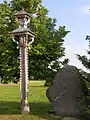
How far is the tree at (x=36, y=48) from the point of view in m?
38.0

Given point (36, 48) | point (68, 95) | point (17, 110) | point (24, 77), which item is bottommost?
point (17, 110)

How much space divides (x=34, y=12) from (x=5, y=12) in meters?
3.28

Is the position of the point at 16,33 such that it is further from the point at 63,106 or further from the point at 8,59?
the point at 8,59

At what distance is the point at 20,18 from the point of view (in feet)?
46.1

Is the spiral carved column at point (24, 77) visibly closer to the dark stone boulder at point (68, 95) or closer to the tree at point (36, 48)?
the dark stone boulder at point (68, 95)

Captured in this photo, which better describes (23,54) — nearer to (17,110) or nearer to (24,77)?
(24,77)

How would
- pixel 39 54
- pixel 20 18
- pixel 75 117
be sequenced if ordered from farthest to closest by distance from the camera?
pixel 39 54 → pixel 20 18 → pixel 75 117

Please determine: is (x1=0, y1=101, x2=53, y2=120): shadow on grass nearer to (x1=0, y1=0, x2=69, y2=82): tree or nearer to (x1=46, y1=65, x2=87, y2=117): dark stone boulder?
(x1=46, y1=65, x2=87, y2=117): dark stone boulder

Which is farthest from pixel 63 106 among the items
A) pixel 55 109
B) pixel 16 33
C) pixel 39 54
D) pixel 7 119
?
pixel 39 54

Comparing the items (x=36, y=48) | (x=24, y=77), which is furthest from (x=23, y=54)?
(x=36, y=48)

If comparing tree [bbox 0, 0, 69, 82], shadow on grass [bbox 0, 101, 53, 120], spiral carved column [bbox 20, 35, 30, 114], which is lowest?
shadow on grass [bbox 0, 101, 53, 120]

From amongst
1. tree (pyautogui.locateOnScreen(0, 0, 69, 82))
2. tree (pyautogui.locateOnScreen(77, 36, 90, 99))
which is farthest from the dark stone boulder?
tree (pyautogui.locateOnScreen(0, 0, 69, 82))

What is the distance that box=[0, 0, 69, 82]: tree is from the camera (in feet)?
125

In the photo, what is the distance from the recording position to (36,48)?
124ft
